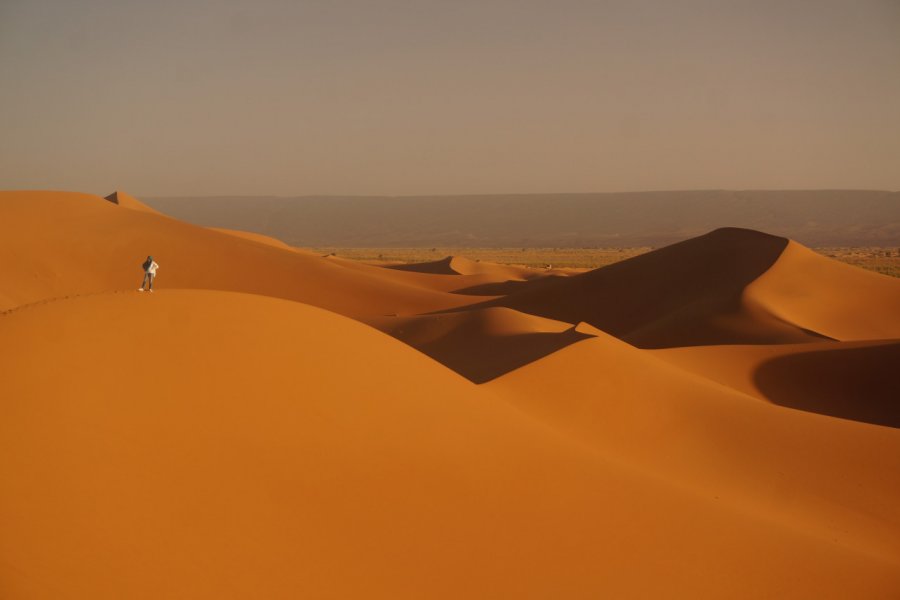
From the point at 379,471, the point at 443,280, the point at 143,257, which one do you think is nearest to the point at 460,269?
the point at 443,280

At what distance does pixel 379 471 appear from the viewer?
24.9 ft

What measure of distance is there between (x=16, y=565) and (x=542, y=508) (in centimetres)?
433

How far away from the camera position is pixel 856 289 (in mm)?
30250

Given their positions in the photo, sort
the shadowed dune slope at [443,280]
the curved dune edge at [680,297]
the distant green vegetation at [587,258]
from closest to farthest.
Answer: the curved dune edge at [680,297]
the shadowed dune slope at [443,280]
the distant green vegetation at [587,258]

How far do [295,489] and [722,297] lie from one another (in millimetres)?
24130

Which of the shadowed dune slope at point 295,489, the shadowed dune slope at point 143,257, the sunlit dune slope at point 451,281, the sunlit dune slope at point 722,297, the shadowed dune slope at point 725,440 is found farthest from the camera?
the sunlit dune slope at point 451,281

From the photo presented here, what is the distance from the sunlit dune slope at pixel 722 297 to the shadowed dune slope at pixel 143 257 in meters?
5.08

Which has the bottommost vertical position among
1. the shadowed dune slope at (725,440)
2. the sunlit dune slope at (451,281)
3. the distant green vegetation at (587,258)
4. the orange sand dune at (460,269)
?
the shadowed dune slope at (725,440)

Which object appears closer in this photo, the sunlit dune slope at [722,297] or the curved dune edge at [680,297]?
the curved dune edge at [680,297]

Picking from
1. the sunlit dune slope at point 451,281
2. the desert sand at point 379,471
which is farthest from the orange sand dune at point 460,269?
the desert sand at point 379,471

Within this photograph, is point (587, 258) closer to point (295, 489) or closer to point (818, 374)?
point (818, 374)

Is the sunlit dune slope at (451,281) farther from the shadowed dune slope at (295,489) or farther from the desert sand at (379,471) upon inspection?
the shadowed dune slope at (295,489)

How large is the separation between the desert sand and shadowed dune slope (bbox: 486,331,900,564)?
0.15 ft

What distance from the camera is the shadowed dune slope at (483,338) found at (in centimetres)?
1592
